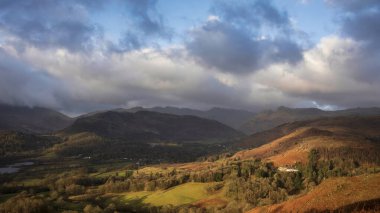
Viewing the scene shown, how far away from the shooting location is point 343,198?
7019 cm

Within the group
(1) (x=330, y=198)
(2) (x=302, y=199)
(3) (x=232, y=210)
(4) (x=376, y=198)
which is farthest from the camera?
(3) (x=232, y=210)

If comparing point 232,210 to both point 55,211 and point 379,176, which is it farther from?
point 379,176

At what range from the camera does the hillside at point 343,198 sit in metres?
61.4

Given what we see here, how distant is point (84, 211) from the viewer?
18975 cm

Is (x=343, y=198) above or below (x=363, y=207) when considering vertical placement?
below

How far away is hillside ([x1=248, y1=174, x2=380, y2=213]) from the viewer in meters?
61.4

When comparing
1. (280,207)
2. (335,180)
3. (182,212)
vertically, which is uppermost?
(335,180)

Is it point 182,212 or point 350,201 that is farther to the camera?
point 182,212

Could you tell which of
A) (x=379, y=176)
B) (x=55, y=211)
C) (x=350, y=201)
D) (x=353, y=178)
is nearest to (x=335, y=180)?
(x=353, y=178)

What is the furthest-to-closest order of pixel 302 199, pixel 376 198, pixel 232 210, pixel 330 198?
pixel 232 210
pixel 302 199
pixel 330 198
pixel 376 198

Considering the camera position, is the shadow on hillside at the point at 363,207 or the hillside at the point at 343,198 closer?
the shadow on hillside at the point at 363,207

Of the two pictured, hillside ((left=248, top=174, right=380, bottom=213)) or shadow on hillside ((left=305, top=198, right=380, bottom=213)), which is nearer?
shadow on hillside ((left=305, top=198, right=380, bottom=213))

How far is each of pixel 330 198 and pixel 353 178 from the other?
13.7m

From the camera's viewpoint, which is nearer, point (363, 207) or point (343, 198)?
point (363, 207)
